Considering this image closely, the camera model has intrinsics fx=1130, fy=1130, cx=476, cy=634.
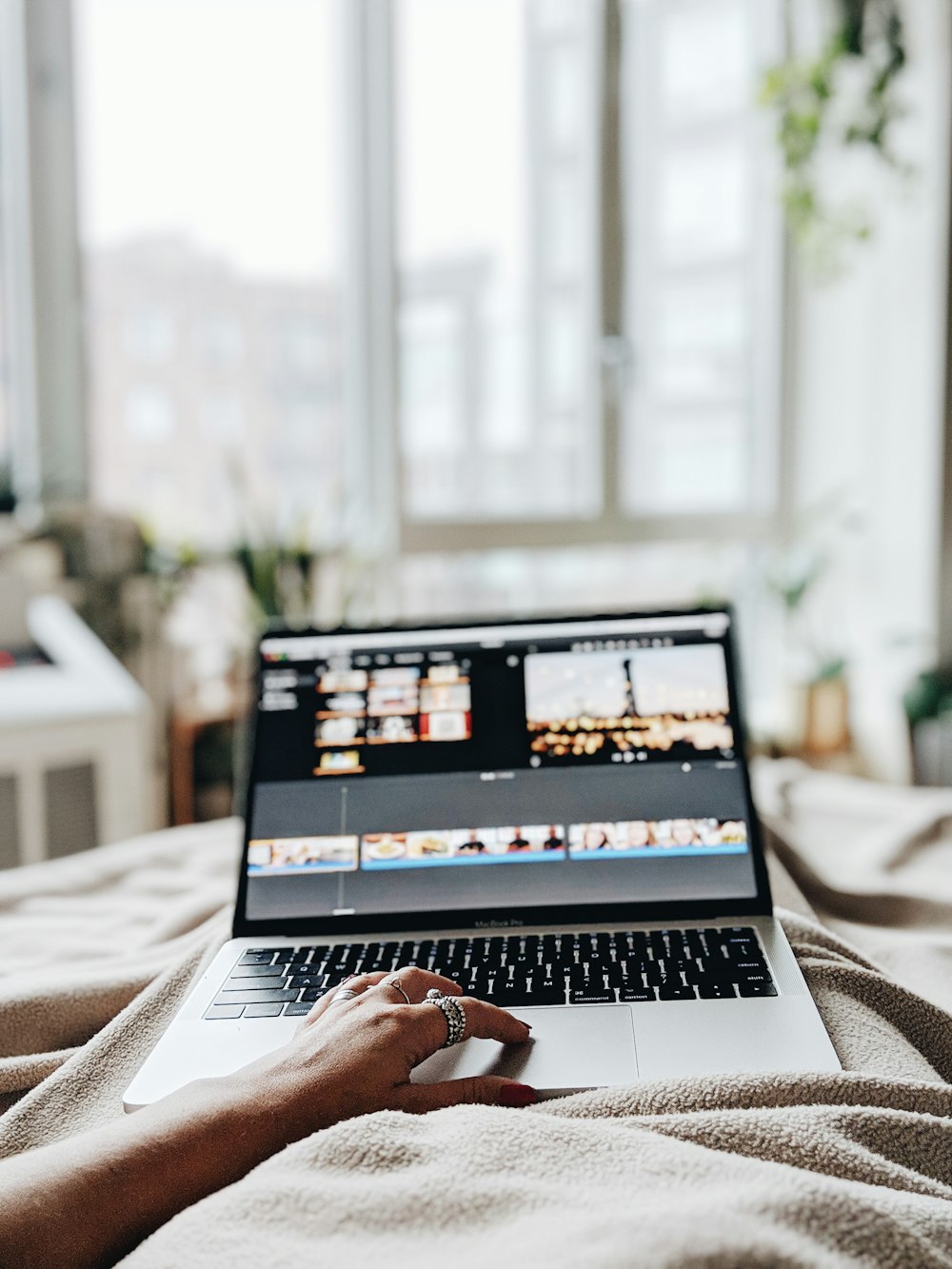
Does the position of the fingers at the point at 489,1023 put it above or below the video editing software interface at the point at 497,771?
below

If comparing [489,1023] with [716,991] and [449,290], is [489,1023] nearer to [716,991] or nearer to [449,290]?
[716,991]

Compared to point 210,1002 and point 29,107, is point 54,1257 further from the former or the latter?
point 29,107

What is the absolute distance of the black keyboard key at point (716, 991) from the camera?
2.87 feet

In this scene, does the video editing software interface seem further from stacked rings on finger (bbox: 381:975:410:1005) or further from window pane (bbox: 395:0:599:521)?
window pane (bbox: 395:0:599:521)

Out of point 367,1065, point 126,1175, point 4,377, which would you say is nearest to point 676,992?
point 367,1065

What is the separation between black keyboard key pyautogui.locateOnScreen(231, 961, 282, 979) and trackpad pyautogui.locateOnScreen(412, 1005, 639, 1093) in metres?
0.20

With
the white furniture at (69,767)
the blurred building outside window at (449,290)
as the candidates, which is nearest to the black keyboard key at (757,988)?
the white furniture at (69,767)

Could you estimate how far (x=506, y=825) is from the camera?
1066mm

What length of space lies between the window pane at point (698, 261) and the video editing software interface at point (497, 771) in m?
2.50

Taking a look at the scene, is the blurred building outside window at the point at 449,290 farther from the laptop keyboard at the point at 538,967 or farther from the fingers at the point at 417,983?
the fingers at the point at 417,983

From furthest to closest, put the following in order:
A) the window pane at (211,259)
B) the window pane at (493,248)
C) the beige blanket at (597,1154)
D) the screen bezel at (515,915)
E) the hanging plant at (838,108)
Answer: the window pane at (493,248) < the hanging plant at (838,108) < the window pane at (211,259) < the screen bezel at (515,915) < the beige blanket at (597,1154)

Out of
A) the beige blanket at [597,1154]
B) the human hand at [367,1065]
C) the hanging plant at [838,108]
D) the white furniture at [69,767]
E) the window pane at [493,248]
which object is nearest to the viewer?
the beige blanket at [597,1154]

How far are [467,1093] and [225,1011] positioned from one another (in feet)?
0.81

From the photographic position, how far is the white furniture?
61.2 inches
